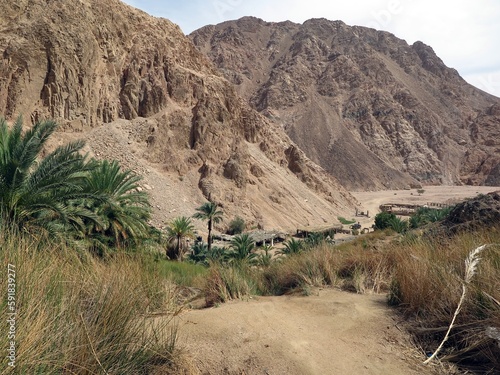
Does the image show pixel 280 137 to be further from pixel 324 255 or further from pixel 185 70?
pixel 324 255

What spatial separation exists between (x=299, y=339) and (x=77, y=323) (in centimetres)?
241

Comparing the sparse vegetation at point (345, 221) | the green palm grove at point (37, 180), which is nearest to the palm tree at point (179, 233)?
the green palm grove at point (37, 180)

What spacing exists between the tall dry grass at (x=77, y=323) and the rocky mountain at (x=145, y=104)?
30.8 m

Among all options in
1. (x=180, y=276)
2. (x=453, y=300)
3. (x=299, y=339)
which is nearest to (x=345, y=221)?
(x=180, y=276)

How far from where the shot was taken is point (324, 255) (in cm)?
685

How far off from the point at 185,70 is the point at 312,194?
89.8 feet

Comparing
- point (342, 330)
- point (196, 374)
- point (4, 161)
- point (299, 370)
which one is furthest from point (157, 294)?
point (4, 161)

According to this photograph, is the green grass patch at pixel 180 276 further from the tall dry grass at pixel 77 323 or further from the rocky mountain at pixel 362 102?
the rocky mountain at pixel 362 102

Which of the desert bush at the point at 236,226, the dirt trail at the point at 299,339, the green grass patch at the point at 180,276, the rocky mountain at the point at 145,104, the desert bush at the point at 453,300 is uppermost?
the rocky mountain at the point at 145,104

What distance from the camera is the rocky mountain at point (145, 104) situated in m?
35.8

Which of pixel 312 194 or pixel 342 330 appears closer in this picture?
pixel 342 330

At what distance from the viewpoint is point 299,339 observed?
12.8 ft

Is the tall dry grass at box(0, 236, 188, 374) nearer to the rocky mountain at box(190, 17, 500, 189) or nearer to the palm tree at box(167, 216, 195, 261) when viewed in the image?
the palm tree at box(167, 216, 195, 261)

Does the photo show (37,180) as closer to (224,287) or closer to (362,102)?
(224,287)
